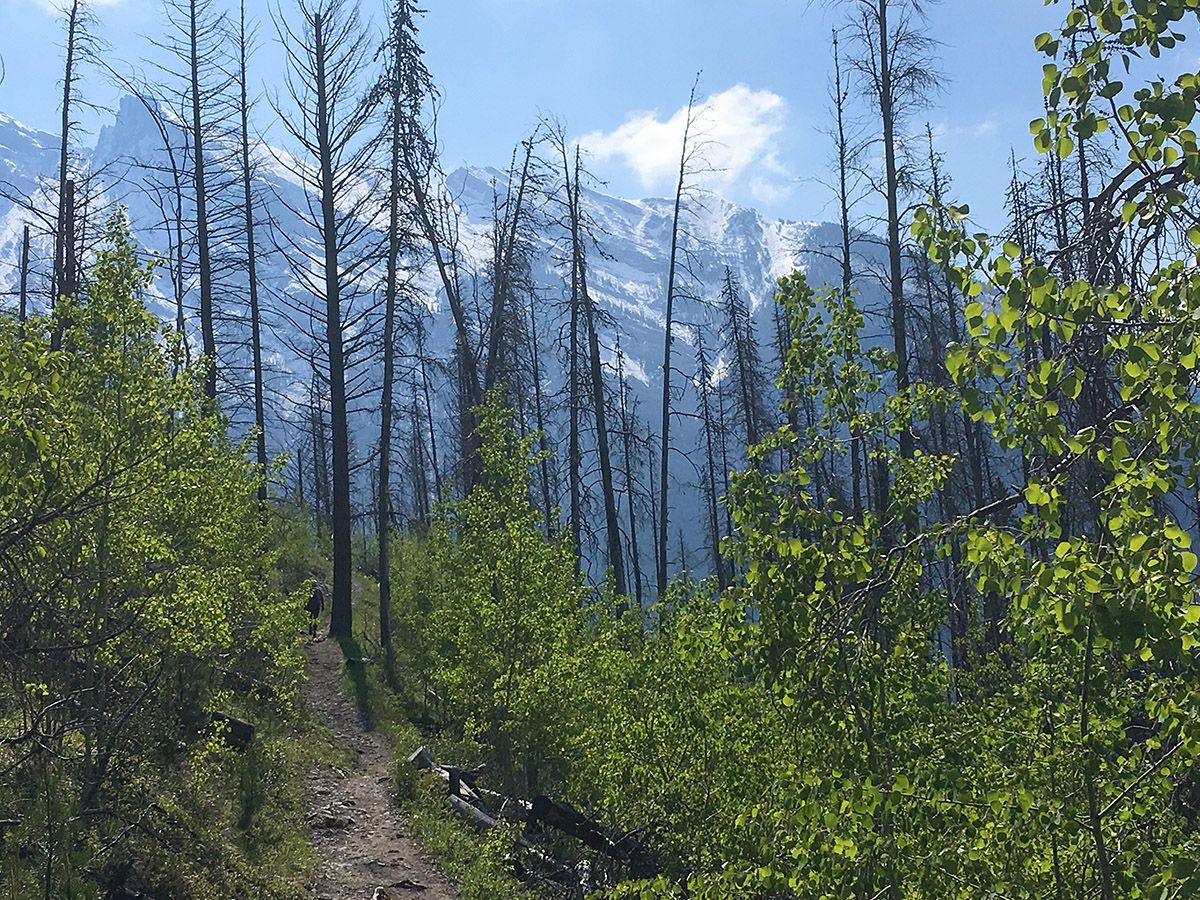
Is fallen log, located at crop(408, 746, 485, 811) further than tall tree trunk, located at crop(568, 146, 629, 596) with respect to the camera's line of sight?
No

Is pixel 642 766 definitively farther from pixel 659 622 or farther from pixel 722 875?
pixel 722 875

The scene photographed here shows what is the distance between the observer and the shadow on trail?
54.8 feet

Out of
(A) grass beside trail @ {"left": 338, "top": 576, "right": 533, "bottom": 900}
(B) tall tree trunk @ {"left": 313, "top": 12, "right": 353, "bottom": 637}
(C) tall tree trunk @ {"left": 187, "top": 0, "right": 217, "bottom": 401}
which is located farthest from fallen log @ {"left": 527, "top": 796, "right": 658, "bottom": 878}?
(C) tall tree trunk @ {"left": 187, "top": 0, "right": 217, "bottom": 401}

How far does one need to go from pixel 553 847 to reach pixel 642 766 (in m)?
4.29

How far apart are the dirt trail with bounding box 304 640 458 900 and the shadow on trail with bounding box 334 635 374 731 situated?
1.15 ft

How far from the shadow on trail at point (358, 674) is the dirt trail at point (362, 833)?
350 millimetres

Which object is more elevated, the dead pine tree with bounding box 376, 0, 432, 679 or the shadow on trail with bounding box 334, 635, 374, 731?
the dead pine tree with bounding box 376, 0, 432, 679

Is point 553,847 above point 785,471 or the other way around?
the other way around

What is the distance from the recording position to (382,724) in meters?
16.4

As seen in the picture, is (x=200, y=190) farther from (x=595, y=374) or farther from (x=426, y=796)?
(x=426, y=796)

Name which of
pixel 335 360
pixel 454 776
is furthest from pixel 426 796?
pixel 335 360

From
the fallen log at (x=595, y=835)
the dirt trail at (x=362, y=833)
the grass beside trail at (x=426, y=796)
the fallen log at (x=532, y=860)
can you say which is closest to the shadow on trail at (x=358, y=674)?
the grass beside trail at (x=426, y=796)

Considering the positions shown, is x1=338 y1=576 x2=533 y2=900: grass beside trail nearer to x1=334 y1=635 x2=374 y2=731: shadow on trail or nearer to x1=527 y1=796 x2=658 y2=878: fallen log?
x1=334 y1=635 x2=374 y2=731: shadow on trail

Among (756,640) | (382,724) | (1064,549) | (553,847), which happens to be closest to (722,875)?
(756,640)
